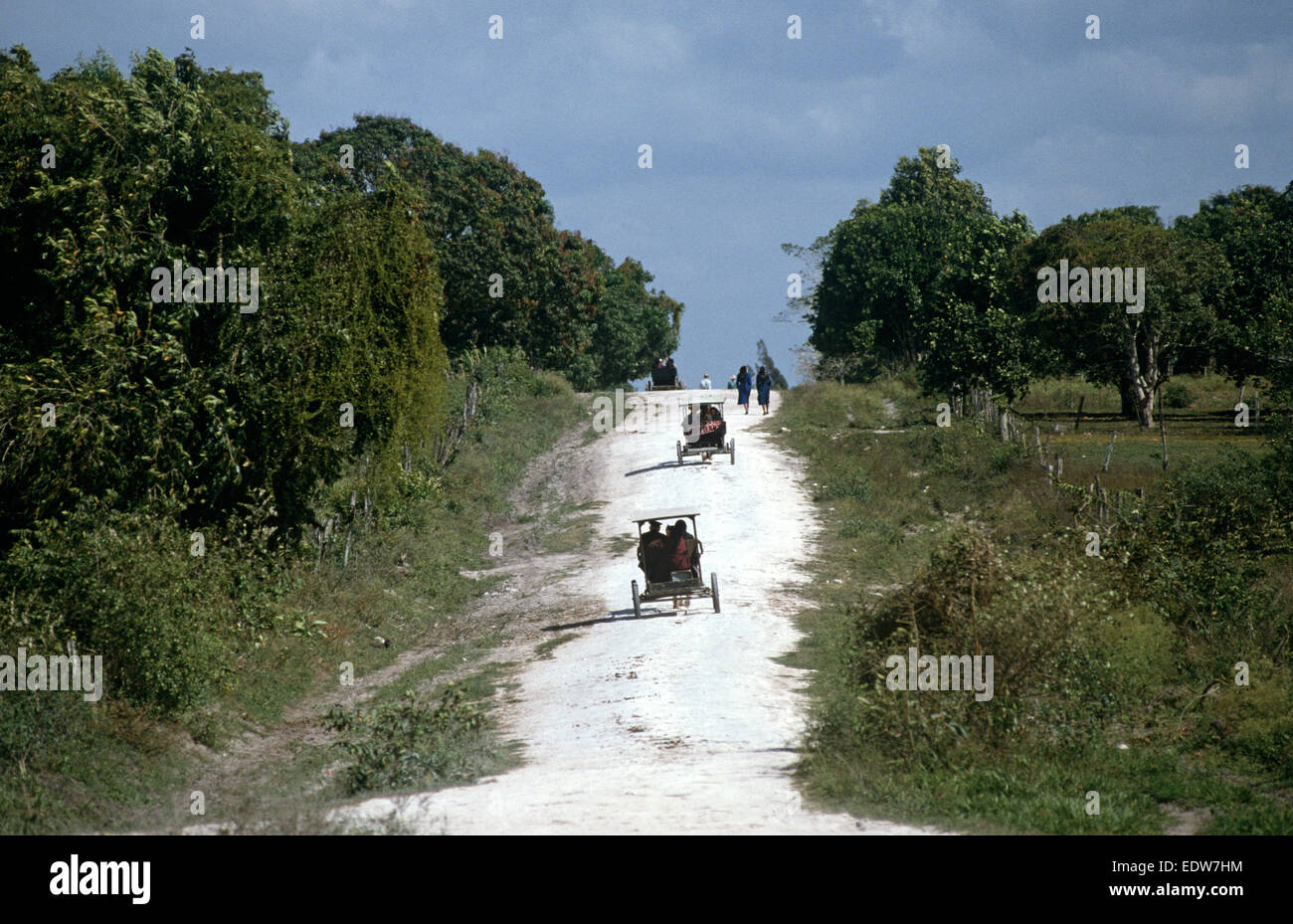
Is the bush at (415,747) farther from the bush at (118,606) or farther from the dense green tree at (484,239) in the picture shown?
the dense green tree at (484,239)

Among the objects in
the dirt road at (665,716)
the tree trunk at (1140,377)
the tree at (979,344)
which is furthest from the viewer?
the tree trunk at (1140,377)

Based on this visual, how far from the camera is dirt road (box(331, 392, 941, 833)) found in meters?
10.5

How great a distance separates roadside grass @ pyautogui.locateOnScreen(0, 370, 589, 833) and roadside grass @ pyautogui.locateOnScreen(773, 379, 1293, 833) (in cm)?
452

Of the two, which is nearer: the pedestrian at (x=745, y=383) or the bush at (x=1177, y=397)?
the pedestrian at (x=745, y=383)

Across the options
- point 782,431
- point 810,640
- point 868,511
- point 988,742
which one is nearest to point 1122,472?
point 868,511

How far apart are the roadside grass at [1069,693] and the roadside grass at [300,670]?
4.52 metres

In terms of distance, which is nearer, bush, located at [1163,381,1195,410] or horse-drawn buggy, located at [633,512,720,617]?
horse-drawn buggy, located at [633,512,720,617]

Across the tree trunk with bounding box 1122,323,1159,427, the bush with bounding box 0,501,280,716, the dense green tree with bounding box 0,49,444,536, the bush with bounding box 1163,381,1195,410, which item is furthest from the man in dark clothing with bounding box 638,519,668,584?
the bush with bounding box 1163,381,1195,410

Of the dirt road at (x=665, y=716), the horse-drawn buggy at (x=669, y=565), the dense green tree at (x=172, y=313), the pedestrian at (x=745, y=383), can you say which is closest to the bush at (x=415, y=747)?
the dirt road at (x=665, y=716)

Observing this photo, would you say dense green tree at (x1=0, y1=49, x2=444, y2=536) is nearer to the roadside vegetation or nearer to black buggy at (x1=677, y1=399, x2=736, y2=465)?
the roadside vegetation

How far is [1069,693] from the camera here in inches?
543

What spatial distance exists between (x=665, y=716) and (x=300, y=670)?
6.81 m

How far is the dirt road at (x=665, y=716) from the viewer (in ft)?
34.6
